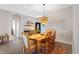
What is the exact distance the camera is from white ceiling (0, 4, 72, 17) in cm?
181

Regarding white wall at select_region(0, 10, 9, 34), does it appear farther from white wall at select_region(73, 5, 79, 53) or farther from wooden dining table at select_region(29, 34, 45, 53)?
white wall at select_region(73, 5, 79, 53)

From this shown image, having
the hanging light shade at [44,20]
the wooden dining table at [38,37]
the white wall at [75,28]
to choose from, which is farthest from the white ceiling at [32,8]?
the wooden dining table at [38,37]

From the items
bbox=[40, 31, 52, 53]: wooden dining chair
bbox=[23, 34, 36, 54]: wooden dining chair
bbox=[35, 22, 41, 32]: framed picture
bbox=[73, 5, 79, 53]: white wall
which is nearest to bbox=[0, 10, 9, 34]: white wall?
bbox=[23, 34, 36, 54]: wooden dining chair

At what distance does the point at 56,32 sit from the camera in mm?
1816

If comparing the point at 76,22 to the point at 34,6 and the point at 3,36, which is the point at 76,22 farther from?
the point at 3,36

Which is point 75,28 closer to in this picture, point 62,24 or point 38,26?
point 62,24

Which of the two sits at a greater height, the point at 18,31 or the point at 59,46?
the point at 18,31

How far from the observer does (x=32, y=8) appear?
1817 millimetres

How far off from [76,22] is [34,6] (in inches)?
29.2

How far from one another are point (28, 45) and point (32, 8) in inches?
24.6

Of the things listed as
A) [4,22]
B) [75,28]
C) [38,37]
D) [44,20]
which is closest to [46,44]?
[38,37]

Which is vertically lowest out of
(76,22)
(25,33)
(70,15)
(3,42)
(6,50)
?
(6,50)

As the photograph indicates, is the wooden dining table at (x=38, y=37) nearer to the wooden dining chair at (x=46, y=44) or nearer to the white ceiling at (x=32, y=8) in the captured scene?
the wooden dining chair at (x=46, y=44)
